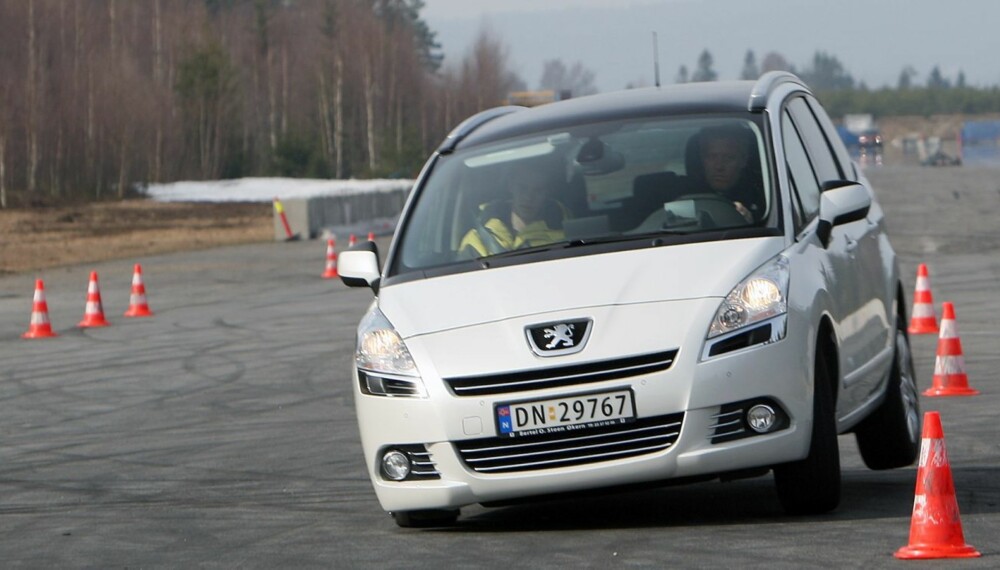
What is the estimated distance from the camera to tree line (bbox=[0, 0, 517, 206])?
78938 mm

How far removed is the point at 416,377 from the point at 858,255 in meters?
2.34

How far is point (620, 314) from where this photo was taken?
612cm

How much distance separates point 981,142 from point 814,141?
14200 centimetres

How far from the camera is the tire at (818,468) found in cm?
625

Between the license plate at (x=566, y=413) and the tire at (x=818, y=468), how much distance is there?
2.19 feet

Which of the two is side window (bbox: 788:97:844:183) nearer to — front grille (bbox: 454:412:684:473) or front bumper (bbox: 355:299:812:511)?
front bumper (bbox: 355:299:812:511)

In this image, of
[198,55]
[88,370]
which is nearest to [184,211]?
[198,55]

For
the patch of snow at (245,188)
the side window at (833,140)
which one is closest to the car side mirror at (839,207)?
the side window at (833,140)

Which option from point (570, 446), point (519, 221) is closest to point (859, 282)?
point (519, 221)

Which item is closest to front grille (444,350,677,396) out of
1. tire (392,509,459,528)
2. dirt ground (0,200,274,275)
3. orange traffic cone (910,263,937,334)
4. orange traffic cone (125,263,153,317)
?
tire (392,509,459,528)

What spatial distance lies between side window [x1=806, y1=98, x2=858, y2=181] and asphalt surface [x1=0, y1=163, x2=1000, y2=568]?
4.61 ft

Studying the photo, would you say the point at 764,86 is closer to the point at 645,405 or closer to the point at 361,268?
the point at 361,268

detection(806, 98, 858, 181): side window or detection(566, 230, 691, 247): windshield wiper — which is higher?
detection(806, 98, 858, 181): side window

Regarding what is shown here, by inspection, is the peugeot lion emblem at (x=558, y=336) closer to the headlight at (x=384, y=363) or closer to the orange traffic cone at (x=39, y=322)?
the headlight at (x=384, y=363)
